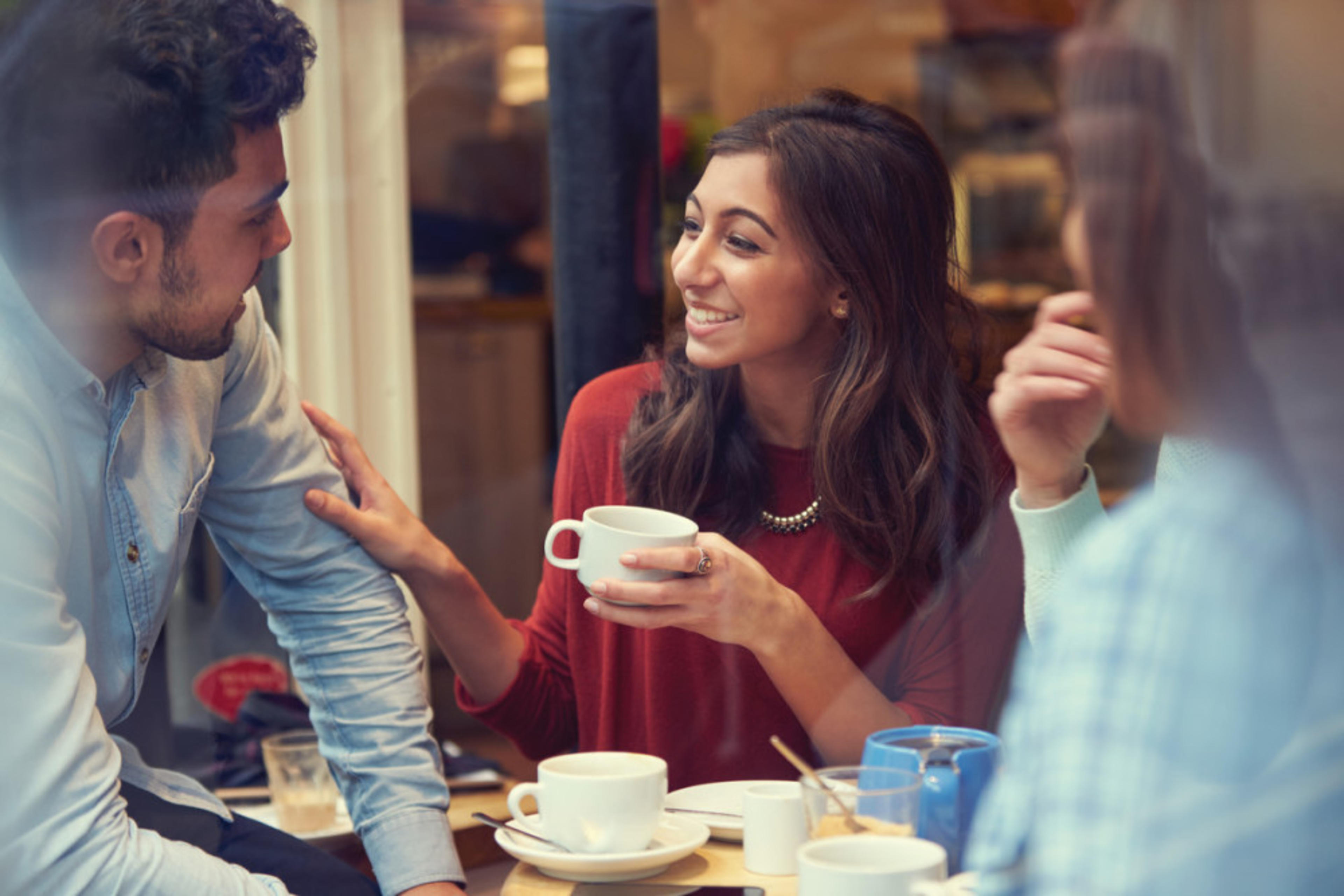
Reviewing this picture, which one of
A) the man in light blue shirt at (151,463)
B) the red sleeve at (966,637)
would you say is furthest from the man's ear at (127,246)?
the red sleeve at (966,637)

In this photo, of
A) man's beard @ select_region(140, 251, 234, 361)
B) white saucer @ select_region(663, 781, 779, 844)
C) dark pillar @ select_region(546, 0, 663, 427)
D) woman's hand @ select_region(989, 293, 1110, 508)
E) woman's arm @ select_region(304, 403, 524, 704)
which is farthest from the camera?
dark pillar @ select_region(546, 0, 663, 427)

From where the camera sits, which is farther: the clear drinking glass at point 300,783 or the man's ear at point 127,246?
the clear drinking glass at point 300,783

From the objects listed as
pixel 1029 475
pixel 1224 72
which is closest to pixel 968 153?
pixel 1029 475

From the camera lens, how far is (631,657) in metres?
1.47

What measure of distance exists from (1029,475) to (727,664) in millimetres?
517

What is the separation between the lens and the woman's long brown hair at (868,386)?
1.41 m

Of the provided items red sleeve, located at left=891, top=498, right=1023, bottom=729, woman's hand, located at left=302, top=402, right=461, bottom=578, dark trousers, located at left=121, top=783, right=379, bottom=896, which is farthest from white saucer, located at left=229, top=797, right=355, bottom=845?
red sleeve, located at left=891, top=498, right=1023, bottom=729

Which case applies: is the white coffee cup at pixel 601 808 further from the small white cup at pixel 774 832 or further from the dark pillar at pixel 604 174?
the dark pillar at pixel 604 174

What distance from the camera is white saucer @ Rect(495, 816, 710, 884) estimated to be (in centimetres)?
95

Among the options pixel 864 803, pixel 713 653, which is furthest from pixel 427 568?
pixel 864 803

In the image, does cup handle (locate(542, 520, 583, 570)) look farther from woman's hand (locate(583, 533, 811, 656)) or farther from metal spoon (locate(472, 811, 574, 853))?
metal spoon (locate(472, 811, 574, 853))

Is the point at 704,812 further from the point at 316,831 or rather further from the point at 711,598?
the point at 316,831

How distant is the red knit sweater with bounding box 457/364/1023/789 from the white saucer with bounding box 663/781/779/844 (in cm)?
11

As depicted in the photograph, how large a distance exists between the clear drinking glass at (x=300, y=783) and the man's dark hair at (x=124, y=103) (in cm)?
68
